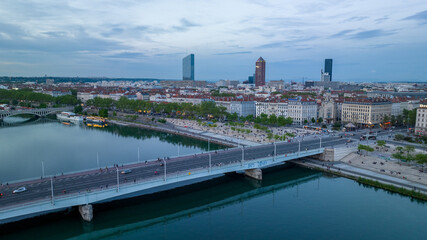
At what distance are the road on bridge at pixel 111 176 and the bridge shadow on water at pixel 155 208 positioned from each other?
2265 millimetres

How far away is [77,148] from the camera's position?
49.4 meters

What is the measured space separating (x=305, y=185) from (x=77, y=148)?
110 feet

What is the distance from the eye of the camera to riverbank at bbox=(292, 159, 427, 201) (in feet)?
98.1

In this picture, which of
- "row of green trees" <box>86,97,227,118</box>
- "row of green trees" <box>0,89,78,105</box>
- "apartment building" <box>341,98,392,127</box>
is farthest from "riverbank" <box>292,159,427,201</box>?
"row of green trees" <box>0,89,78,105</box>

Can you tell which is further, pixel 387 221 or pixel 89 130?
pixel 89 130

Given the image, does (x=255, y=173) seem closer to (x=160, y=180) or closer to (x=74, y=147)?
(x=160, y=180)

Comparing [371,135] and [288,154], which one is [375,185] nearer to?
[288,154]

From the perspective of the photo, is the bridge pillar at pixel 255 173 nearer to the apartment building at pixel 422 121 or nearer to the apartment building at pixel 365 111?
the apartment building at pixel 422 121

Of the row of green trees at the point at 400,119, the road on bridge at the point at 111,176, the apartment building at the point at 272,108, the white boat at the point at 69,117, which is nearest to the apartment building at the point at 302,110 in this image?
the apartment building at the point at 272,108

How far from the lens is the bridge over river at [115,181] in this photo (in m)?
23.0

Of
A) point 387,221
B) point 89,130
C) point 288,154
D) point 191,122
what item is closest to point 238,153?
point 288,154

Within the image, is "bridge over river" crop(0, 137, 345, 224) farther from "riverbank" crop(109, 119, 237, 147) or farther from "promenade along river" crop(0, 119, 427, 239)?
"riverbank" crop(109, 119, 237, 147)

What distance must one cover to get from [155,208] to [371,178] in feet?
71.7

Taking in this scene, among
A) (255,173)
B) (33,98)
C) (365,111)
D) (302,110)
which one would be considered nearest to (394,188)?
(255,173)
